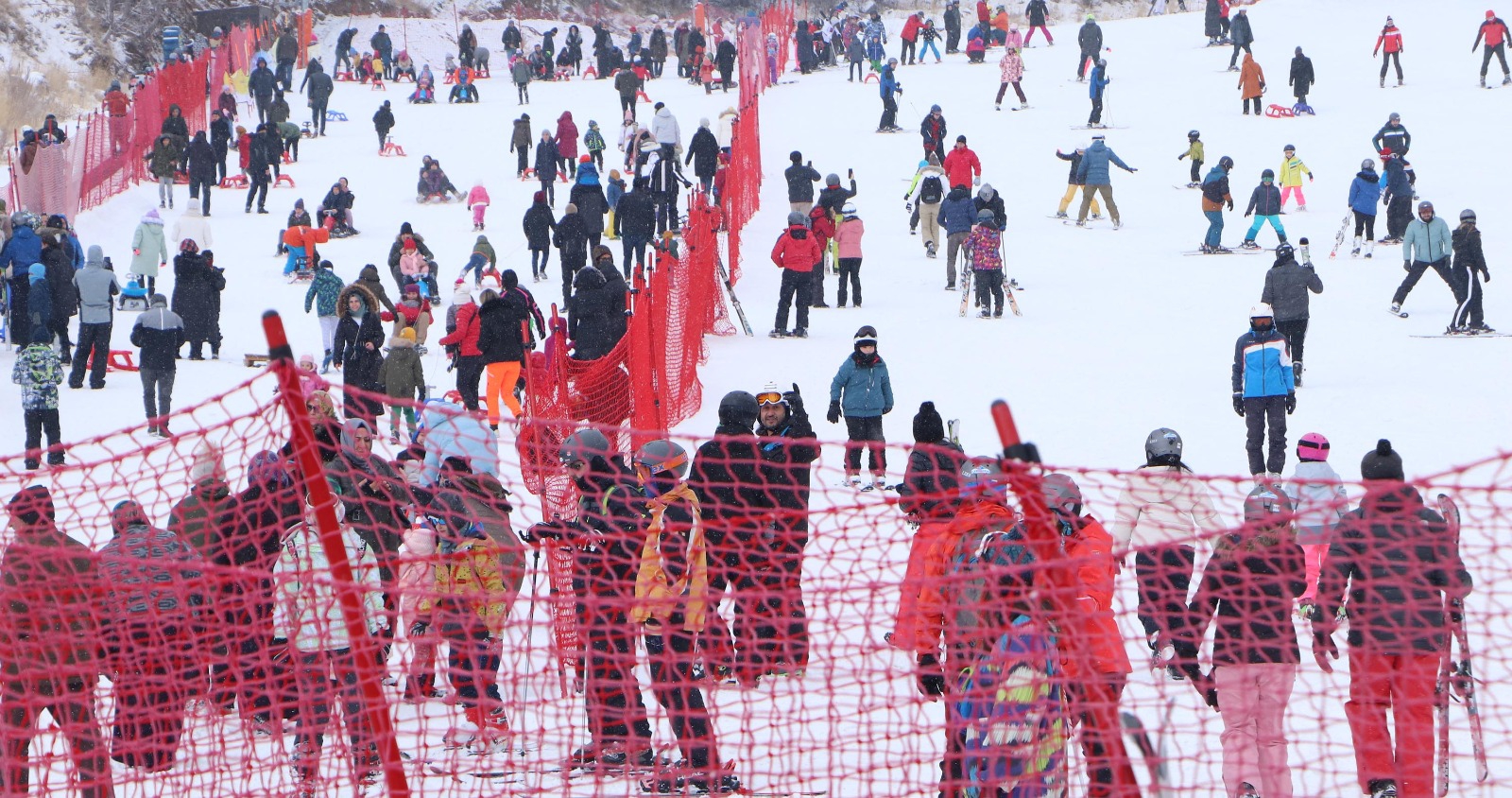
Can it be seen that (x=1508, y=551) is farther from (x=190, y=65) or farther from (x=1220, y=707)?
(x=190, y=65)

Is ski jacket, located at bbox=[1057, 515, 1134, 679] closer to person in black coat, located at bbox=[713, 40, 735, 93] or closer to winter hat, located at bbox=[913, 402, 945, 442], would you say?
winter hat, located at bbox=[913, 402, 945, 442]

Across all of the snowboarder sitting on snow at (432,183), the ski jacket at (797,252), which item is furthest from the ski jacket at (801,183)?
the snowboarder sitting on snow at (432,183)

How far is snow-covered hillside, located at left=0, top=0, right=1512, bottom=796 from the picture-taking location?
648cm

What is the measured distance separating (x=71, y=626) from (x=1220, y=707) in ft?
12.4

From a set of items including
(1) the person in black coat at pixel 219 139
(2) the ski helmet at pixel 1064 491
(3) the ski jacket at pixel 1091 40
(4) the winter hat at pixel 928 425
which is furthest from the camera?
(3) the ski jacket at pixel 1091 40

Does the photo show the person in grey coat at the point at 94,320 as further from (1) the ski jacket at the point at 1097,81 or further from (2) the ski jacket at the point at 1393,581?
(1) the ski jacket at the point at 1097,81

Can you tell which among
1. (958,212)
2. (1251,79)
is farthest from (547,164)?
(1251,79)

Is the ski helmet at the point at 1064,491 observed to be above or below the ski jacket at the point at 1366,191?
below

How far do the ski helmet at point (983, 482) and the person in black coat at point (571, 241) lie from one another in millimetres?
10518

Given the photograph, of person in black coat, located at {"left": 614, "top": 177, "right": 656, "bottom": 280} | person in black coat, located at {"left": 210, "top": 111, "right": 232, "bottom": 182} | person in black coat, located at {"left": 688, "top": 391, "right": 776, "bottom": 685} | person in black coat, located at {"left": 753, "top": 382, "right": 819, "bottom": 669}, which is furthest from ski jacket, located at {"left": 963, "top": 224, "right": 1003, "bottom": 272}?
person in black coat, located at {"left": 210, "top": 111, "right": 232, "bottom": 182}

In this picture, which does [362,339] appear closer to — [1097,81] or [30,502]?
[30,502]

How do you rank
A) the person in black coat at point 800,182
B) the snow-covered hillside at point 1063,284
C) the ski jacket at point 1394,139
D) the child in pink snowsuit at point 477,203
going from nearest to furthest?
the snow-covered hillside at point 1063,284 → the person in black coat at point 800,182 → the ski jacket at point 1394,139 → the child in pink snowsuit at point 477,203

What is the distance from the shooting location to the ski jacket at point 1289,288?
1248cm

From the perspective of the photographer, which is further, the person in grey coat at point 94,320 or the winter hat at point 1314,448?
the person in grey coat at point 94,320
